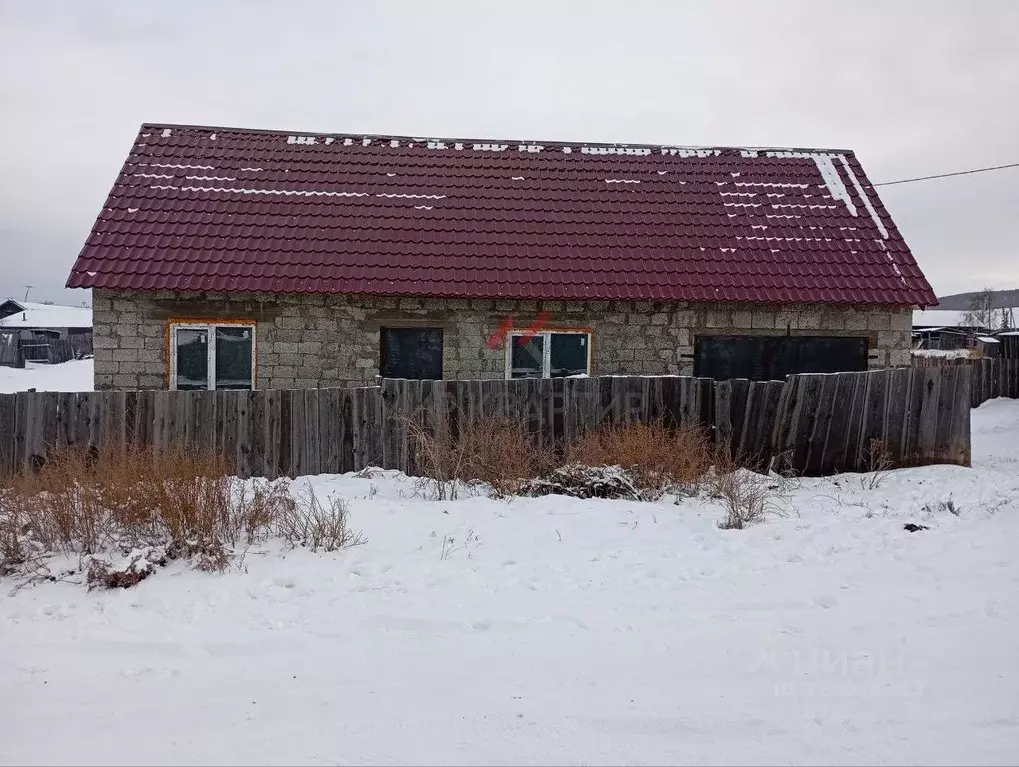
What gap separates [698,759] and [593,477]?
163 inches

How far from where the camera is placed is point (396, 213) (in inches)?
445

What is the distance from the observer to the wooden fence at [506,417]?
7625 millimetres

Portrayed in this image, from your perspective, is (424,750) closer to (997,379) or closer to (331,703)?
(331,703)

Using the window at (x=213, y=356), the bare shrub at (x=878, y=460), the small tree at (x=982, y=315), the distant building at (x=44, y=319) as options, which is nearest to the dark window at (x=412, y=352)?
the window at (x=213, y=356)

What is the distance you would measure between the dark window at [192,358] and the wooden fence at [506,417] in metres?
2.27

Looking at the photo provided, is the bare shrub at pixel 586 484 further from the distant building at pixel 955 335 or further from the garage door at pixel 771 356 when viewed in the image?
the distant building at pixel 955 335

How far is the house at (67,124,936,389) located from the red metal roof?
4cm

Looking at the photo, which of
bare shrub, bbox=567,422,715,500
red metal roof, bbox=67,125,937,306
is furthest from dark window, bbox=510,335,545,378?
bare shrub, bbox=567,422,715,500

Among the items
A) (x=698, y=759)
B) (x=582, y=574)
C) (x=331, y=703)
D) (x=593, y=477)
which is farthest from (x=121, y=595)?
(x=593, y=477)

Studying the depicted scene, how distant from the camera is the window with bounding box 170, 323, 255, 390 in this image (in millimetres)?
9906

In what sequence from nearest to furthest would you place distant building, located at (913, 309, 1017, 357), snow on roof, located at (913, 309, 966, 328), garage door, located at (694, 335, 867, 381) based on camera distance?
garage door, located at (694, 335, 867, 381), distant building, located at (913, 309, 1017, 357), snow on roof, located at (913, 309, 966, 328)

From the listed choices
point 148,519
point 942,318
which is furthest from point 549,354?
point 942,318

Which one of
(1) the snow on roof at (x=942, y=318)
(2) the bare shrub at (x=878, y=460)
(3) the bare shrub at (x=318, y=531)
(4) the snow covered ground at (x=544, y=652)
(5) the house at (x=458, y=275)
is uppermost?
(1) the snow on roof at (x=942, y=318)

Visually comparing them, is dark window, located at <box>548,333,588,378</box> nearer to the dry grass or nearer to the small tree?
the dry grass
